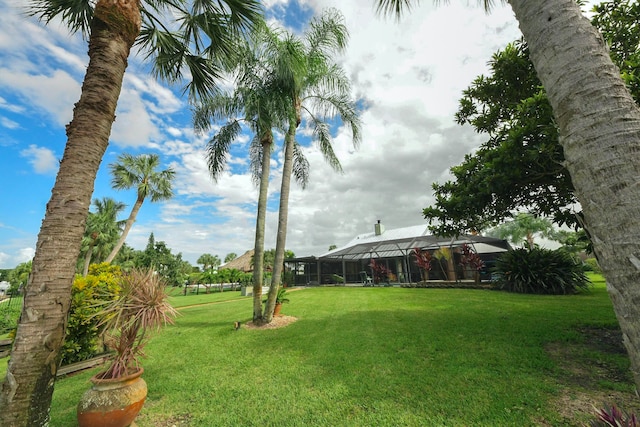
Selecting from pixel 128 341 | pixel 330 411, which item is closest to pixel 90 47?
pixel 128 341

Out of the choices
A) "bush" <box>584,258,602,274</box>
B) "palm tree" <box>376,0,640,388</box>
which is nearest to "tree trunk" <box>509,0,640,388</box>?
"palm tree" <box>376,0,640,388</box>

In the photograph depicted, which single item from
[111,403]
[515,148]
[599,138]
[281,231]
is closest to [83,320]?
[111,403]

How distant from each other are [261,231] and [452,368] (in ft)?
20.5

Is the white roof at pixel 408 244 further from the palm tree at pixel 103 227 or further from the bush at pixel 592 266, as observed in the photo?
the palm tree at pixel 103 227

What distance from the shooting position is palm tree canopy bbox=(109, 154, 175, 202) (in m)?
17.2

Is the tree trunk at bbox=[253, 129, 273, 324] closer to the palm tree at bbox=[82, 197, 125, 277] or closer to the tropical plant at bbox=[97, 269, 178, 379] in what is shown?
the tropical plant at bbox=[97, 269, 178, 379]

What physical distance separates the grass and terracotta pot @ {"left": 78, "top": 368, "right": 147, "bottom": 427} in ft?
1.30

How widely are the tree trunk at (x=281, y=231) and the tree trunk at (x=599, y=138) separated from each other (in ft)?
23.7

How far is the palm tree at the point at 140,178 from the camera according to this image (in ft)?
56.2

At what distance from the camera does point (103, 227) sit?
2203cm

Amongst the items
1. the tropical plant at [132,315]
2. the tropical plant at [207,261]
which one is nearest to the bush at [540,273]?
the tropical plant at [132,315]

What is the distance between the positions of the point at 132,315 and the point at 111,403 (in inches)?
36.0

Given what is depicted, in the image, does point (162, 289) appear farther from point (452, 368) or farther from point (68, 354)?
point (452, 368)

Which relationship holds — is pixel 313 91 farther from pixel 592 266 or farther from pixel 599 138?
pixel 592 266
